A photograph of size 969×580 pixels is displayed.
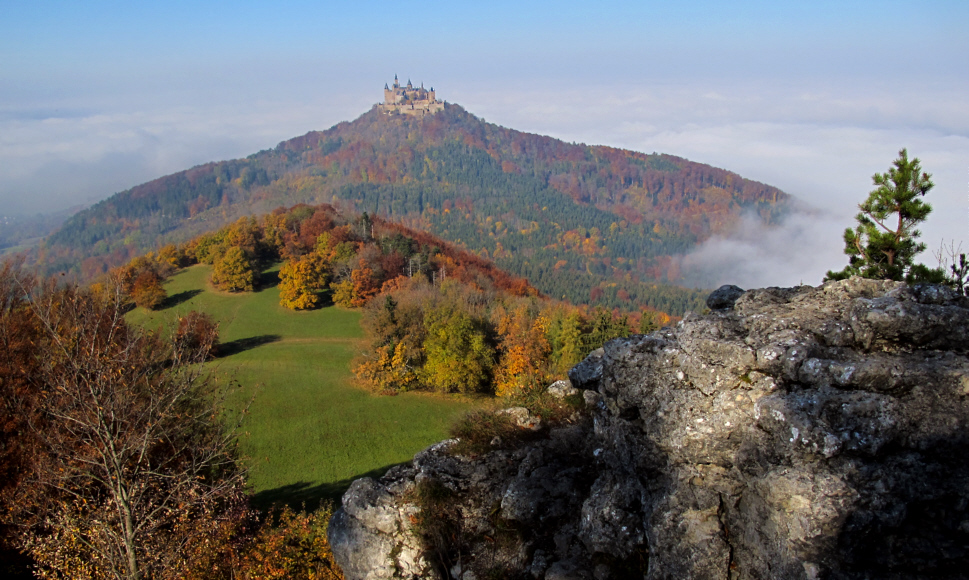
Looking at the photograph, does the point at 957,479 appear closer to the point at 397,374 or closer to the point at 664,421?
the point at 664,421

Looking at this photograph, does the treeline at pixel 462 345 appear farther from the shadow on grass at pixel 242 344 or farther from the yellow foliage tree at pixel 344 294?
the yellow foliage tree at pixel 344 294

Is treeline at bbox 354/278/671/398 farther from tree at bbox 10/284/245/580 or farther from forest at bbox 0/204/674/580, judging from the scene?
tree at bbox 10/284/245/580

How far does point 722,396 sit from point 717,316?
56.7 inches

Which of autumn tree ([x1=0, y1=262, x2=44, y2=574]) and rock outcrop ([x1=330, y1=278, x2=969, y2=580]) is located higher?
rock outcrop ([x1=330, y1=278, x2=969, y2=580])

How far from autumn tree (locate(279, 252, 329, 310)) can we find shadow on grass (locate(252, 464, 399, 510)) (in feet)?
153

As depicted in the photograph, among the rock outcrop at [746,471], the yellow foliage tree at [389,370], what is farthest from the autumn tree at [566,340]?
the rock outcrop at [746,471]

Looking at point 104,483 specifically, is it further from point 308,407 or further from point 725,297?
point 308,407

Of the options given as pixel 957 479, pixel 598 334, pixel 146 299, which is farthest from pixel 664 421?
pixel 146 299

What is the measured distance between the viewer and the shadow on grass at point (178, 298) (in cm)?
7524

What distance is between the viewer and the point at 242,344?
6288 cm

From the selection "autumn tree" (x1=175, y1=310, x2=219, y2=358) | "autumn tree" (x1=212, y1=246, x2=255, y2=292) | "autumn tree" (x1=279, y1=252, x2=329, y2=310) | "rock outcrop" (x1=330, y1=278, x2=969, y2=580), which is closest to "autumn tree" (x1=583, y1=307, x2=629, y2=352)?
"autumn tree" (x1=175, y1=310, x2=219, y2=358)

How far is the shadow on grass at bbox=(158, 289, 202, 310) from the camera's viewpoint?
7524 cm

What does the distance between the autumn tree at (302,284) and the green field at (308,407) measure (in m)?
1.60

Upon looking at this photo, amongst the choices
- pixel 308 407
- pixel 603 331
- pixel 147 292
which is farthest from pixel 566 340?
pixel 147 292
